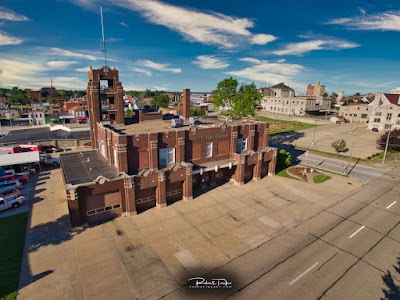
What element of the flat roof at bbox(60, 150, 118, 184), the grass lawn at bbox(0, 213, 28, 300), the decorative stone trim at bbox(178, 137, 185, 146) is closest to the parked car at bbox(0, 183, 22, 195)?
the grass lawn at bbox(0, 213, 28, 300)

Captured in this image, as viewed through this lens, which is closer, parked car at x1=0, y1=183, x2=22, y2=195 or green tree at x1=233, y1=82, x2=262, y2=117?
parked car at x1=0, y1=183, x2=22, y2=195

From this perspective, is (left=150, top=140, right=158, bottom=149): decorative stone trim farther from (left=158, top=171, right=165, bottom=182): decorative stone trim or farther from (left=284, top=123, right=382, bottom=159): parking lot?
(left=284, top=123, right=382, bottom=159): parking lot

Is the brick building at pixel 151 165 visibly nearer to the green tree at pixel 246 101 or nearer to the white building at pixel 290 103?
the green tree at pixel 246 101

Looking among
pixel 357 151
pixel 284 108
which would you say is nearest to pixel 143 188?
pixel 357 151

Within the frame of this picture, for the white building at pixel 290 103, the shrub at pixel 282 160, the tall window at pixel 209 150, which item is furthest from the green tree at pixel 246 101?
the white building at pixel 290 103

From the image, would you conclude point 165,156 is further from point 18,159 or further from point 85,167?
point 18,159

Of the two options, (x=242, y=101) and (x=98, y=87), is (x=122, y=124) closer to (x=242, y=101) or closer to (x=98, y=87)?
(x=98, y=87)

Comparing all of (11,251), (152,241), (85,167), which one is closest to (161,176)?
(152,241)
